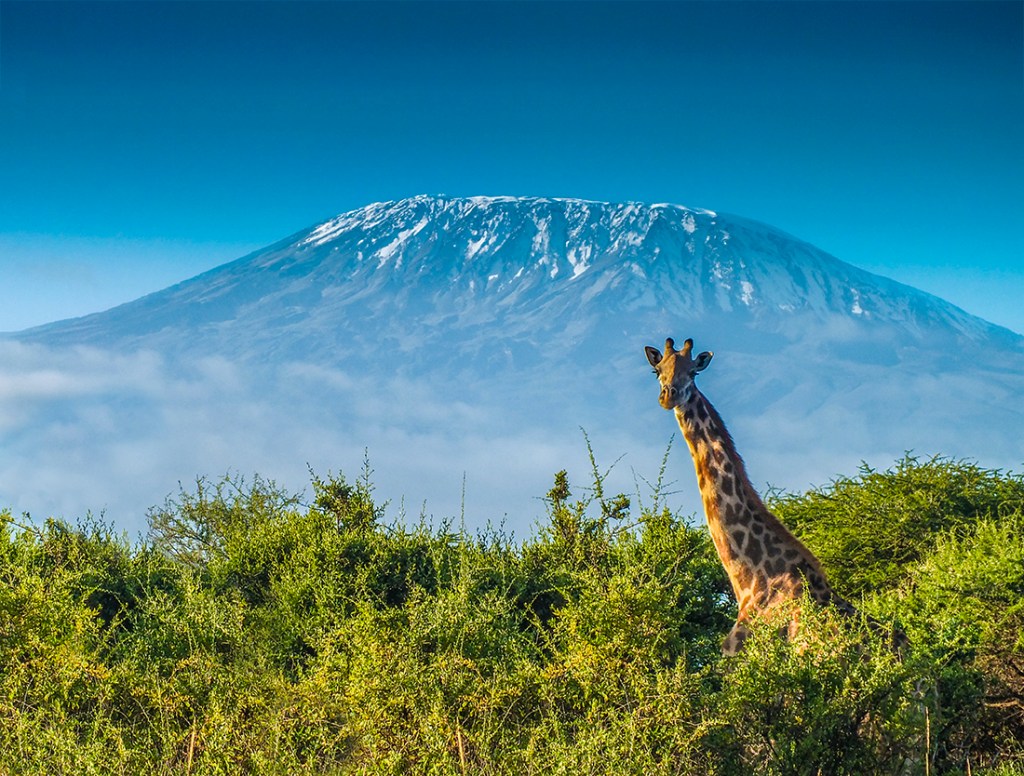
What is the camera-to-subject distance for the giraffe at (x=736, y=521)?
12539 mm

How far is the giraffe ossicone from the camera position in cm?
1254

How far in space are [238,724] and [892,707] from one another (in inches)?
214

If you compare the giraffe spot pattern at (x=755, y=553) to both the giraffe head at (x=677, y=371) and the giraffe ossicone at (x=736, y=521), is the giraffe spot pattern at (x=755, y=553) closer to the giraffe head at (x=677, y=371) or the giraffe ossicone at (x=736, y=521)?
the giraffe ossicone at (x=736, y=521)

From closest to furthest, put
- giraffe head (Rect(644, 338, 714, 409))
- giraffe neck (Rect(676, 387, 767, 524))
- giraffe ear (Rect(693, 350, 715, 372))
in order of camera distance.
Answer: giraffe neck (Rect(676, 387, 767, 524)), giraffe head (Rect(644, 338, 714, 409)), giraffe ear (Rect(693, 350, 715, 372))

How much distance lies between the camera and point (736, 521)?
13.2 metres

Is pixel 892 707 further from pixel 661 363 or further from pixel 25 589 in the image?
pixel 25 589

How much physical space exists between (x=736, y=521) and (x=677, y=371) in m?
1.78

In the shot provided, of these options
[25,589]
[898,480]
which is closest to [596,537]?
[898,480]

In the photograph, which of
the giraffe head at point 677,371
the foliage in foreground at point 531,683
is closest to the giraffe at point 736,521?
the giraffe head at point 677,371

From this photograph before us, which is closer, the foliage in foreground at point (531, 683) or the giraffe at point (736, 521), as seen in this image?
the foliage in foreground at point (531, 683)

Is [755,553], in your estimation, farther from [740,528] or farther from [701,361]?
[701,361]

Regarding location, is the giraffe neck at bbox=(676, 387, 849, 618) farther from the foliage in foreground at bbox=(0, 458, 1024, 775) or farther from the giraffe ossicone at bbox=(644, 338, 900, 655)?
the foliage in foreground at bbox=(0, 458, 1024, 775)

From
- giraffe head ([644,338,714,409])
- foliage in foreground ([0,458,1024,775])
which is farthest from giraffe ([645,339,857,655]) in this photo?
foliage in foreground ([0,458,1024,775])

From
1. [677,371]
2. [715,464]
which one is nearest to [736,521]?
[715,464]
